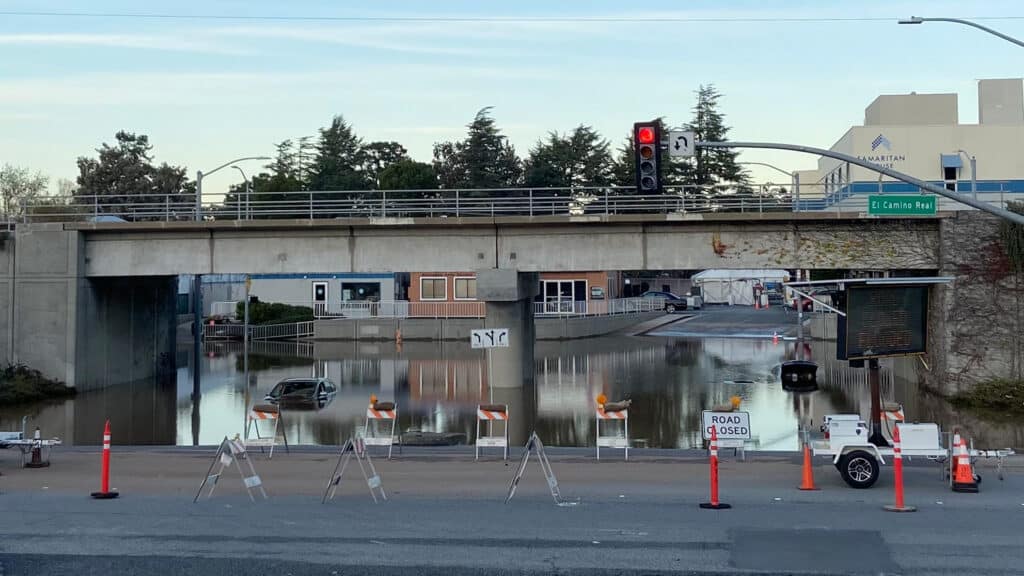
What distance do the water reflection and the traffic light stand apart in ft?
23.6

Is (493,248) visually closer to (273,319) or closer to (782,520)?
(782,520)

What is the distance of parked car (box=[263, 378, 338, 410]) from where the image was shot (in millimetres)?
33125

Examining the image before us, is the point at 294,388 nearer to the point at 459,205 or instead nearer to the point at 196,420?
the point at 196,420

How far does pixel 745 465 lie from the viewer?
739 inches

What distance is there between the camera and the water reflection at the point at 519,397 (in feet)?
88.8

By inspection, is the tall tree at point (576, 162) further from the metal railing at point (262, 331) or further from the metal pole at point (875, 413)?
the metal pole at point (875, 413)

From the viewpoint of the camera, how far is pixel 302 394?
33.9 metres

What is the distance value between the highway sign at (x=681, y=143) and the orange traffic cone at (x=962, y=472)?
25.5 ft

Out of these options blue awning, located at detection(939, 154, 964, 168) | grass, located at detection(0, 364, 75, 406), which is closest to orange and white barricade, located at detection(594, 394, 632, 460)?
grass, located at detection(0, 364, 75, 406)

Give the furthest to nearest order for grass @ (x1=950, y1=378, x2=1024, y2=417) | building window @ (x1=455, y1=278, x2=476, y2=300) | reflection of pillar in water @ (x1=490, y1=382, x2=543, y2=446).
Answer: building window @ (x1=455, y1=278, x2=476, y2=300) → grass @ (x1=950, y1=378, x2=1024, y2=417) → reflection of pillar in water @ (x1=490, y1=382, x2=543, y2=446)

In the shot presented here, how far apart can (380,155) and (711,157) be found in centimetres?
4504

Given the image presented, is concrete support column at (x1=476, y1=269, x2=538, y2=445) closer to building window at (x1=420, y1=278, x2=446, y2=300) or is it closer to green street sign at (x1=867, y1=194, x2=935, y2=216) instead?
green street sign at (x1=867, y1=194, x2=935, y2=216)

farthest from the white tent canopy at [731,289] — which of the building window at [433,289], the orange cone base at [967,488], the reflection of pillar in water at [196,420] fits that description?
the orange cone base at [967,488]

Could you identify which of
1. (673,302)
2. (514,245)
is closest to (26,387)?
(514,245)
